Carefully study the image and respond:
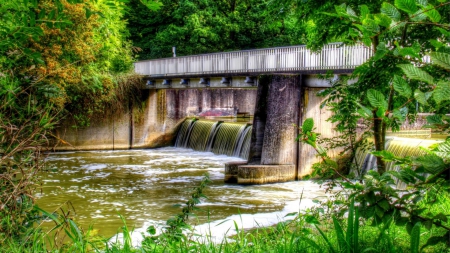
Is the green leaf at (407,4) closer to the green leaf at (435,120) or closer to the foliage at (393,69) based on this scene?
the foliage at (393,69)

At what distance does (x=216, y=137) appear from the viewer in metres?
24.7

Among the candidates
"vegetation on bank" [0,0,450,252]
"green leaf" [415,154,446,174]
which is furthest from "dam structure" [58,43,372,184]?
"green leaf" [415,154,446,174]

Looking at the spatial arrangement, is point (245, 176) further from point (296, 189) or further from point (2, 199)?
point (2, 199)

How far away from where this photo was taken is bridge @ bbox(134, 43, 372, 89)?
16719 mm

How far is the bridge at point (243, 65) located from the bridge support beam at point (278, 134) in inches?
32.8

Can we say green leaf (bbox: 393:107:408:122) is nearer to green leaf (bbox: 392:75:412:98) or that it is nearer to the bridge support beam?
green leaf (bbox: 392:75:412:98)

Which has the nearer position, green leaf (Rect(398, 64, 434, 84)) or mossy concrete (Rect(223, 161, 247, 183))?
green leaf (Rect(398, 64, 434, 84))

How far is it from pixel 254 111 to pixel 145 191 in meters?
6.75

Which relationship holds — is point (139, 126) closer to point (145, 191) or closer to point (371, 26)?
point (145, 191)

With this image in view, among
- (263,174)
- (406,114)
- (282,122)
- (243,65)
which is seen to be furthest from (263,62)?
(406,114)

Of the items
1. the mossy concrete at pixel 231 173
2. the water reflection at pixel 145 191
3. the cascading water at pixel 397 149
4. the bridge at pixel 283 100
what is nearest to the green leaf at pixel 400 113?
the water reflection at pixel 145 191

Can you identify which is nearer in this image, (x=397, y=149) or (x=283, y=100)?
(x=397, y=149)

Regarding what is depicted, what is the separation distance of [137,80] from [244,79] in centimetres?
799

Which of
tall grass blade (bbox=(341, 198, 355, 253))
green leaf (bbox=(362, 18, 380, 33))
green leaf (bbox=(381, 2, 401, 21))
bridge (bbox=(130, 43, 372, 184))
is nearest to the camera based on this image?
green leaf (bbox=(381, 2, 401, 21))
